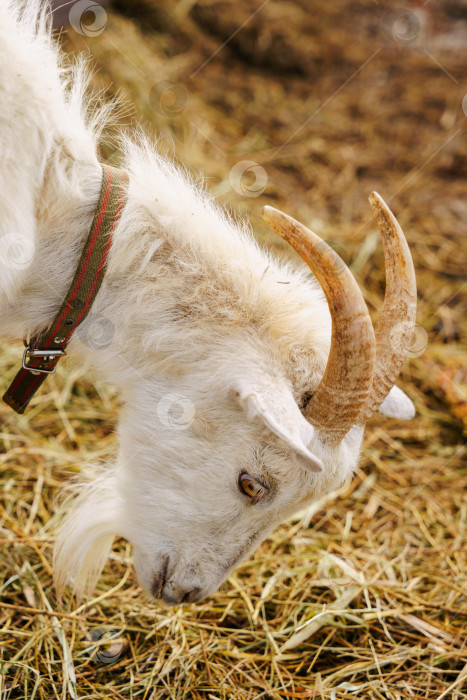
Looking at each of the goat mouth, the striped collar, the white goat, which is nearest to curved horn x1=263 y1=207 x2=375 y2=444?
the white goat

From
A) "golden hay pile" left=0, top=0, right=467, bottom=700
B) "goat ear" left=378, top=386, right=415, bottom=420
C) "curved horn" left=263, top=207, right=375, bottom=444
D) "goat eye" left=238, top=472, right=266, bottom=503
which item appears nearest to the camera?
"curved horn" left=263, top=207, right=375, bottom=444

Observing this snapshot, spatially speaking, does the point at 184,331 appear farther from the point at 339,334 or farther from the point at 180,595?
the point at 180,595

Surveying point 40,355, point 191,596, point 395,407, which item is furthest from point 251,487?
point 40,355

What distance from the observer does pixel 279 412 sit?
2.24 m

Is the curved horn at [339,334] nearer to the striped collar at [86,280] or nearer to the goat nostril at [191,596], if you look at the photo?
the striped collar at [86,280]

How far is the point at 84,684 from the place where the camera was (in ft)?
9.14

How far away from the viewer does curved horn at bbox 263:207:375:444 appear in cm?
226

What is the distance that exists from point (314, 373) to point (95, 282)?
0.87 m

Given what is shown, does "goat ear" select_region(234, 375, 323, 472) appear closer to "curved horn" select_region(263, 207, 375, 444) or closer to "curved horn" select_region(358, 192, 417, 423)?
"curved horn" select_region(263, 207, 375, 444)

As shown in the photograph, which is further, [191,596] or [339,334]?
[191,596]

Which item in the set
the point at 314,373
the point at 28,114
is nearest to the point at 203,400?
the point at 314,373

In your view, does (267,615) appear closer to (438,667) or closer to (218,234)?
(438,667)

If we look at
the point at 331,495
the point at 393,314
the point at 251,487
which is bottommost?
the point at 331,495

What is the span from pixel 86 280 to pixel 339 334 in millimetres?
928
